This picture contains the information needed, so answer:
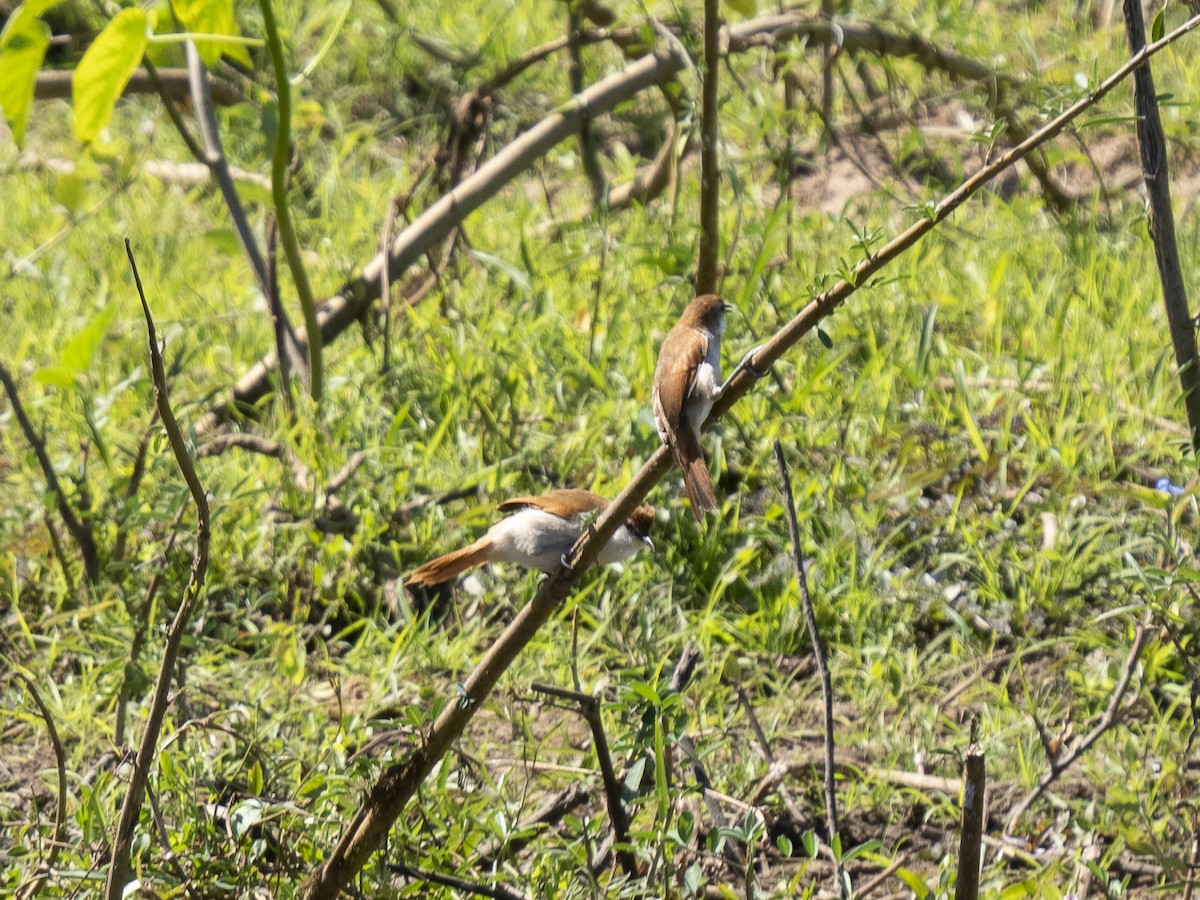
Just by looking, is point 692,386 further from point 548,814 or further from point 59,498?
point 59,498

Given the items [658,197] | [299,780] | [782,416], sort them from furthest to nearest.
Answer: [658,197] → [782,416] → [299,780]

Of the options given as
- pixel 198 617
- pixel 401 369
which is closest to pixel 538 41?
pixel 401 369

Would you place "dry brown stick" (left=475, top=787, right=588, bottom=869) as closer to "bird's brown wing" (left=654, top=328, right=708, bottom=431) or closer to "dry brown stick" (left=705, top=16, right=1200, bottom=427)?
"bird's brown wing" (left=654, top=328, right=708, bottom=431)

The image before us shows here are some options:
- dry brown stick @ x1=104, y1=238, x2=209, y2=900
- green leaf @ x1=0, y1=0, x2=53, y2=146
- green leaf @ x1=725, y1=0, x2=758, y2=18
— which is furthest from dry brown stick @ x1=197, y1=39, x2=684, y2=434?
green leaf @ x1=0, y1=0, x2=53, y2=146

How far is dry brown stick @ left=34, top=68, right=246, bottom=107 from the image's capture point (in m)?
5.77

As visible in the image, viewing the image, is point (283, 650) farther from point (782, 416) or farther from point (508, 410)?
point (782, 416)

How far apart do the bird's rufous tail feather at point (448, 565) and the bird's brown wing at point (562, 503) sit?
5.4 inches

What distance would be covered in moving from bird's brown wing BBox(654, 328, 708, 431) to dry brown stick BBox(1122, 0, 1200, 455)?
1173 mm

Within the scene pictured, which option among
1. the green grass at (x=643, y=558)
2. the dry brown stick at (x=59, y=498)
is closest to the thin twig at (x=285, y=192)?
the green grass at (x=643, y=558)

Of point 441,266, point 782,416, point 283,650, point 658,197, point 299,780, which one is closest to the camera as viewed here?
point 299,780

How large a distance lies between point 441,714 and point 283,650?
1.49 metres

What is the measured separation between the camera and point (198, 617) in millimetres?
3920

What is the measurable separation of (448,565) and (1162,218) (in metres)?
1.99

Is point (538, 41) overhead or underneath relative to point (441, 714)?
overhead
